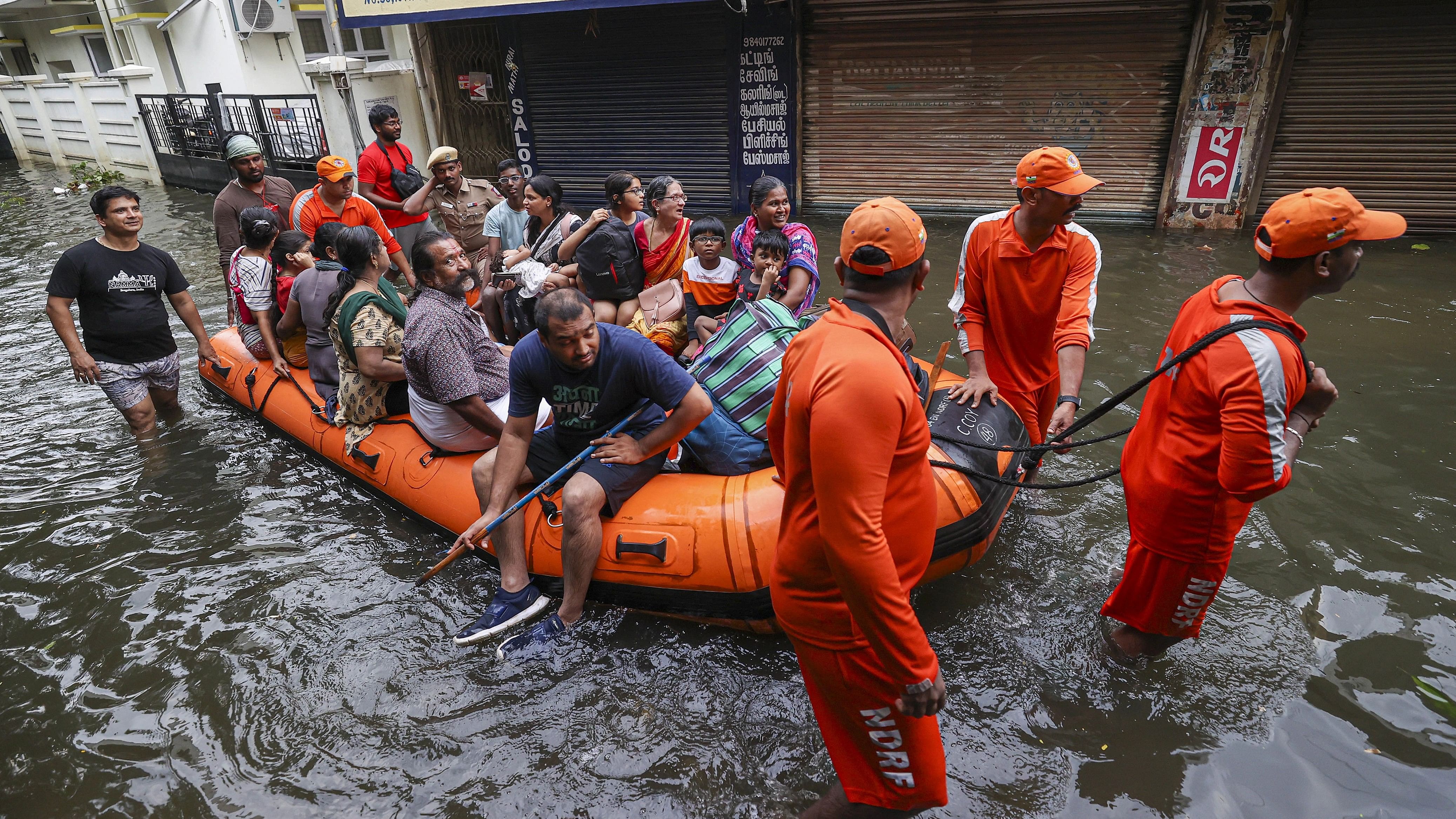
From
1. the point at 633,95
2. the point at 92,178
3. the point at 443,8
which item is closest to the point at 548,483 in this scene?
the point at 633,95

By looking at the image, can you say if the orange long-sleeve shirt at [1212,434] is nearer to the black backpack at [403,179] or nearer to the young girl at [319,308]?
the young girl at [319,308]

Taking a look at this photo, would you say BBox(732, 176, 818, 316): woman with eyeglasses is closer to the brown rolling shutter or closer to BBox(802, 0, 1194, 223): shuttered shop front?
BBox(802, 0, 1194, 223): shuttered shop front

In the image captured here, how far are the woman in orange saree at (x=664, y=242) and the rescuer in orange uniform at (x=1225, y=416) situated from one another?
116 inches

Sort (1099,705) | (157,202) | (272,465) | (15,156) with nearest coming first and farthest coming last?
1. (1099,705)
2. (272,465)
3. (157,202)
4. (15,156)

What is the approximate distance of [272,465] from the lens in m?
5.37

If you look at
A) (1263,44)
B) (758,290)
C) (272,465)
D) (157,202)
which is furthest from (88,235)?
(1263,44)

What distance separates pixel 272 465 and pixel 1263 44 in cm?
1009

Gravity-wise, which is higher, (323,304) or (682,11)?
(682,11)

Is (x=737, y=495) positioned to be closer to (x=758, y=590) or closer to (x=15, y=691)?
(x=758, y=590)

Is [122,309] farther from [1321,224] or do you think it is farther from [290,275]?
[1321,224]

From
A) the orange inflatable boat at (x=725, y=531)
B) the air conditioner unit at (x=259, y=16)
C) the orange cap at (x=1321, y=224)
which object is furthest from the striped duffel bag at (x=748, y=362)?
the air conditioner unit at (x=259, y=16)

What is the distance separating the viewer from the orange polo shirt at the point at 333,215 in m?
5.76

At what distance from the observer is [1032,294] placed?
11.3 feet

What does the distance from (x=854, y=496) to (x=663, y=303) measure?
3.53 meters
